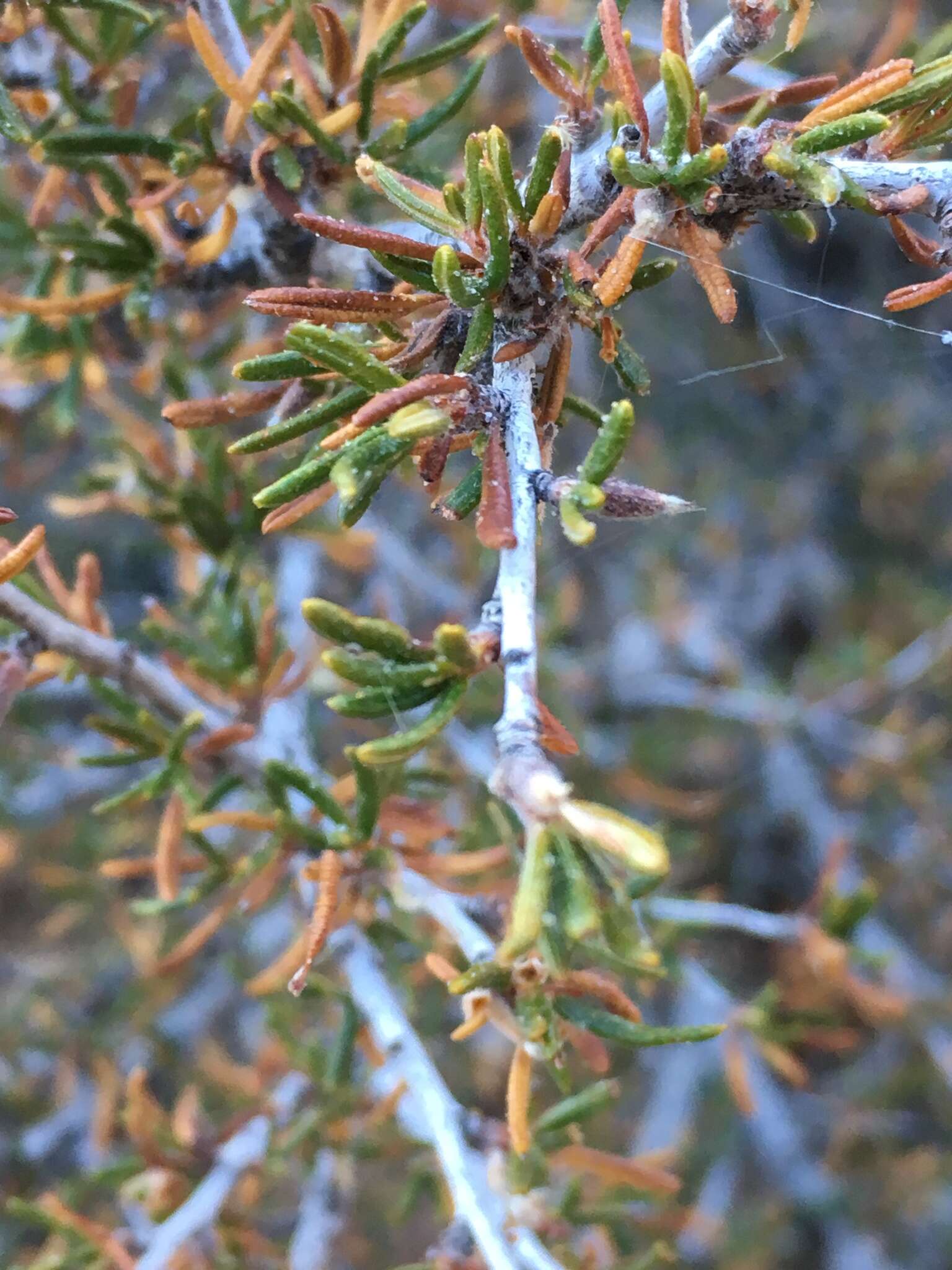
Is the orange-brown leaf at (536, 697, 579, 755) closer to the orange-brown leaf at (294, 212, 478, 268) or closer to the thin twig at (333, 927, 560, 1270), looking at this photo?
the orange-brown leaf at (294, 212, 478, 268)

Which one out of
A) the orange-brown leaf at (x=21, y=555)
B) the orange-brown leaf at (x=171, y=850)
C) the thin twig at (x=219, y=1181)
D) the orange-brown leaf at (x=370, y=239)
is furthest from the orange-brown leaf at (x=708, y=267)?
the thin twig at (x=219, y=1181)

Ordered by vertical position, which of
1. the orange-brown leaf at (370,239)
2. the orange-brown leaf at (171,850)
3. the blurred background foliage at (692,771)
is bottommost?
the blurred background foliage at (692,771)

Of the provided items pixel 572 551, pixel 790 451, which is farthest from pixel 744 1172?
pixel 790 451

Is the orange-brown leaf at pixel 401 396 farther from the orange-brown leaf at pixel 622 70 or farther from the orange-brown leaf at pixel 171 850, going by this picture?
the orange-brown leaf at pixel 171 850

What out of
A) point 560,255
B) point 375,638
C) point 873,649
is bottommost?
point 873,649

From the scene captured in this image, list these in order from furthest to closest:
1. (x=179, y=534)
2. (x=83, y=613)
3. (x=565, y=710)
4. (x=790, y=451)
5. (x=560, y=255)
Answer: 1. (x=790, y=451)
2. (x=565, y=710)
3. (x=179, y=534)
4. (x=83, y=613)
5. (x=560, y=255)

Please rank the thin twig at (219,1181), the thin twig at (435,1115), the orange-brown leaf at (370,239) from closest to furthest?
the orange-brown leaf at (370,239), the thin twig at (435,1115), the thin twig at (219,1181)

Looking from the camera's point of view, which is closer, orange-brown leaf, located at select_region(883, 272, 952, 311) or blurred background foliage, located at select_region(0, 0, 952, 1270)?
orange-brown leaf, located at select_region(883, 272, 952, 311)

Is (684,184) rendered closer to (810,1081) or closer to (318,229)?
(318,229)

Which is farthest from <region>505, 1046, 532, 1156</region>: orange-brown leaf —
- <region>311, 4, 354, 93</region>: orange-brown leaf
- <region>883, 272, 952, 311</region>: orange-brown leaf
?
<region>311, 4, 354, 93</region>: orange-brown leaf
